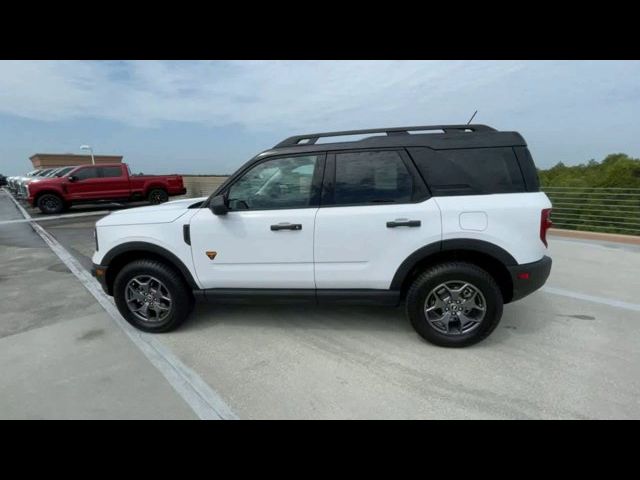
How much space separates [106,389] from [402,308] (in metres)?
2.90

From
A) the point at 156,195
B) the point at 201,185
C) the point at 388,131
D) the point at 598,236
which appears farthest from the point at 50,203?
the point at 598,236

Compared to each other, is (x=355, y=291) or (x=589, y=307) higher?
(x=355, y=291)

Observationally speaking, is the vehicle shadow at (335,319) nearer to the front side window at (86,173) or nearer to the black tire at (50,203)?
the front side window at (86,173)

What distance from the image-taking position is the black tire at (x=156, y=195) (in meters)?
13.8

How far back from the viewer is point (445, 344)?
2979 mm

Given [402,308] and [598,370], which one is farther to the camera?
[402,308]

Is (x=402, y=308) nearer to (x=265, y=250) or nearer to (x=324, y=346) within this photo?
(x=324, y=346)

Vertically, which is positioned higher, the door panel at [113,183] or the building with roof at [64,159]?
the building with roof at [64,159]

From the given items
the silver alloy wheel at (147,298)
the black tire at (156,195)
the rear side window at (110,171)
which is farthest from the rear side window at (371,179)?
the rear side window at (110,171)

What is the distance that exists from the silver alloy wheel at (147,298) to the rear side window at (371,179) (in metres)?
1.97

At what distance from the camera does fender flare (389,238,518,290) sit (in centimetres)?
281

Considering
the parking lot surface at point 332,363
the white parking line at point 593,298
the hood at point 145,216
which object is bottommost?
the white parking line at point 593,298
